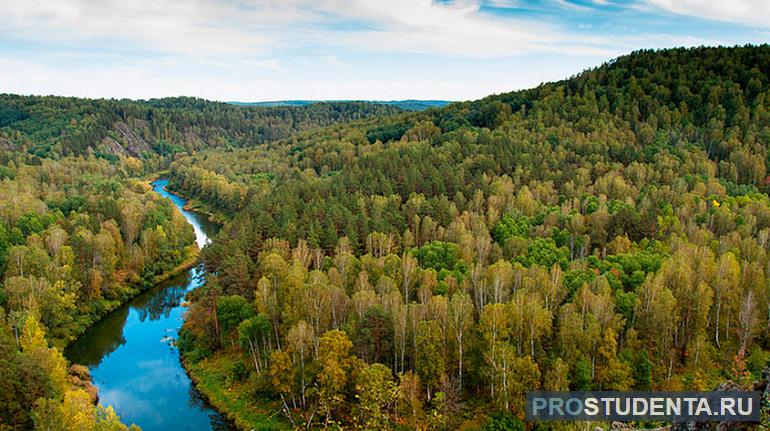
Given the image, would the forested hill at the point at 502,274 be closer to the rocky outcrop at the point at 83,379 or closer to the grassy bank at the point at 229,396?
the grassy bank at the point at 229,396

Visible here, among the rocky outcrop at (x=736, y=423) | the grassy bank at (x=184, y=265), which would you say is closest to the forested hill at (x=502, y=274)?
the rocky outcrop at (x=736, y=423)

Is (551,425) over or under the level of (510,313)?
under

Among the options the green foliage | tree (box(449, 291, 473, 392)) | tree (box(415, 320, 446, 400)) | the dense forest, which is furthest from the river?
the green foliage

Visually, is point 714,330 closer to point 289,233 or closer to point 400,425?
point 400,425

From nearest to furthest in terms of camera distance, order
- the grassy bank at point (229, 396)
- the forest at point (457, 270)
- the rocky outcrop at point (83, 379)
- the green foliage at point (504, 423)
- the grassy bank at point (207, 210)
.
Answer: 1. the green foliage at point (504, 423)
2. the forest at point (457, 270)
3. the grassy bank at point (229, 396)
4. the rocky outcrop at point (83, 379)
5. the grassy bank at point (207, 210)

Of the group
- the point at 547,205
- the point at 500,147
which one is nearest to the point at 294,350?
the point at 547,205

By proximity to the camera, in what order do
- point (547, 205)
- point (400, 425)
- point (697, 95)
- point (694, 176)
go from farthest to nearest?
point (697, 95) → point (694, 176) → point (547, 205) → point (400, 425)

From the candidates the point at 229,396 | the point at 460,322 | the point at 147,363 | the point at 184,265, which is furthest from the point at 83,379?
the point at 460,322
